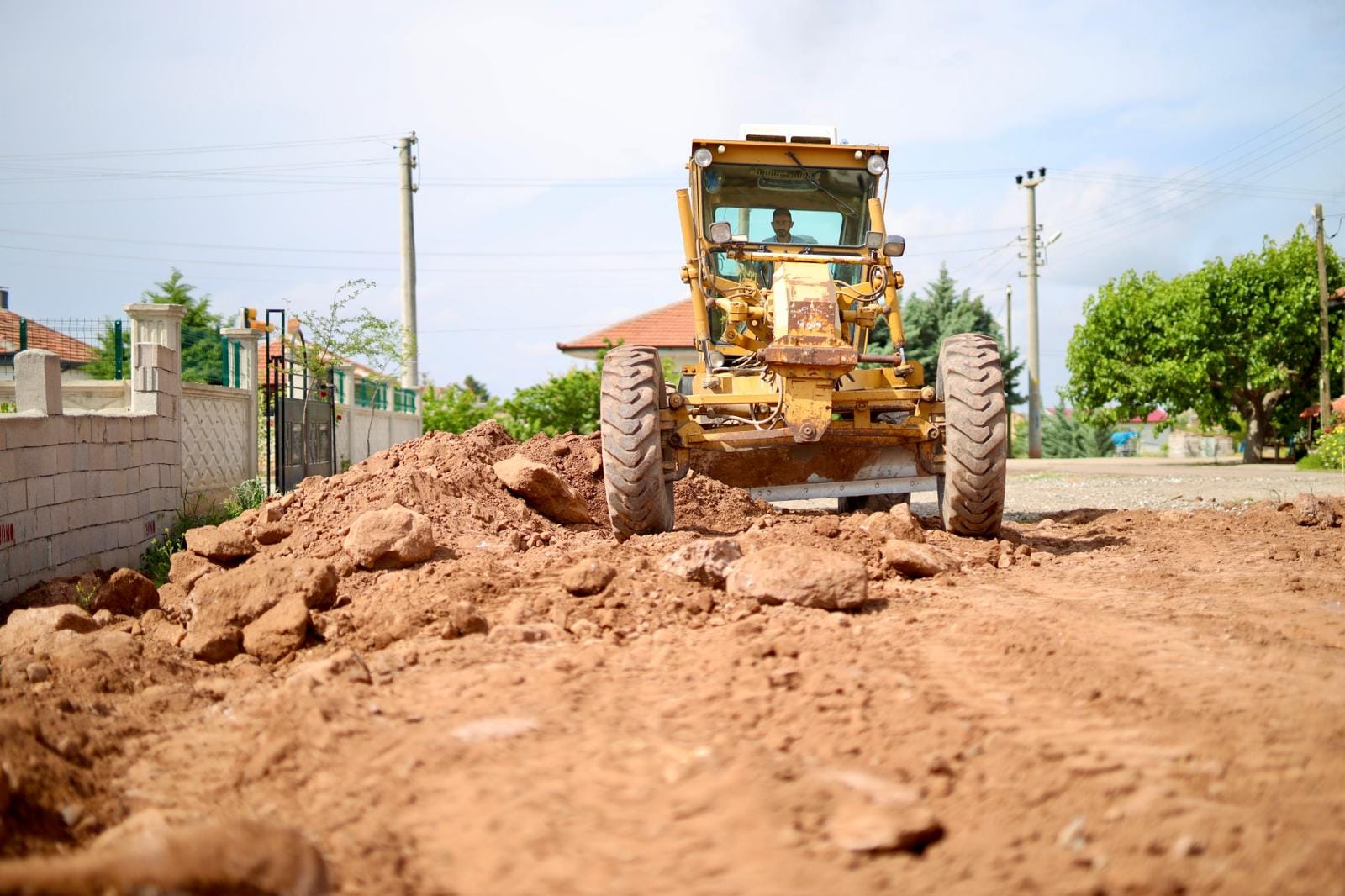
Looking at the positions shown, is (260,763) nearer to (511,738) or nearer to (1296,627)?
(511,738)

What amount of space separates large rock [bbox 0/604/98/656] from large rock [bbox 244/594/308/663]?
918 mm

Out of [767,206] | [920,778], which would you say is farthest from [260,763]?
[767,206]

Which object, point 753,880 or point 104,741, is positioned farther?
point 104,741

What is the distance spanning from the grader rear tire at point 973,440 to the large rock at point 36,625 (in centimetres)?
514

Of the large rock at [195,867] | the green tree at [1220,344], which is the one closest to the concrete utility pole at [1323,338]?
the green tree at [1220,344]

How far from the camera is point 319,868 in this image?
8.16ft

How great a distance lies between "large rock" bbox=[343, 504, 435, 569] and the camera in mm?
6184

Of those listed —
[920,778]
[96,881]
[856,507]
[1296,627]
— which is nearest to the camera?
[96,881]

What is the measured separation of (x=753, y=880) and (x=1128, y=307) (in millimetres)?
33933

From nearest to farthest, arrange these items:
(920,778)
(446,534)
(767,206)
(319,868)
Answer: (319,868) < (920,778) < (446,534) < (767,206)

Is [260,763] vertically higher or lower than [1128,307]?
lower

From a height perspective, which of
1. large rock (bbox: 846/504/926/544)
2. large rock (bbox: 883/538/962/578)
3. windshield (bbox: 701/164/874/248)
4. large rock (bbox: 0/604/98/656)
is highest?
windshield (bbox: 701/164/874/248)

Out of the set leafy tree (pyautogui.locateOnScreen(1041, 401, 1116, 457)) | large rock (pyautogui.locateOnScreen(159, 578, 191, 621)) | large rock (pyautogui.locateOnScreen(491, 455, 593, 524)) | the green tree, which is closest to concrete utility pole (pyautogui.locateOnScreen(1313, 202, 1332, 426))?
the green tree

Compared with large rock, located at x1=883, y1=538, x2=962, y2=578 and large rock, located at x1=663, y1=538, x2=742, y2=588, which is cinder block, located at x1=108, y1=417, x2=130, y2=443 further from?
large rock, located at x1=883, y1=538, x2=962, y2=578
